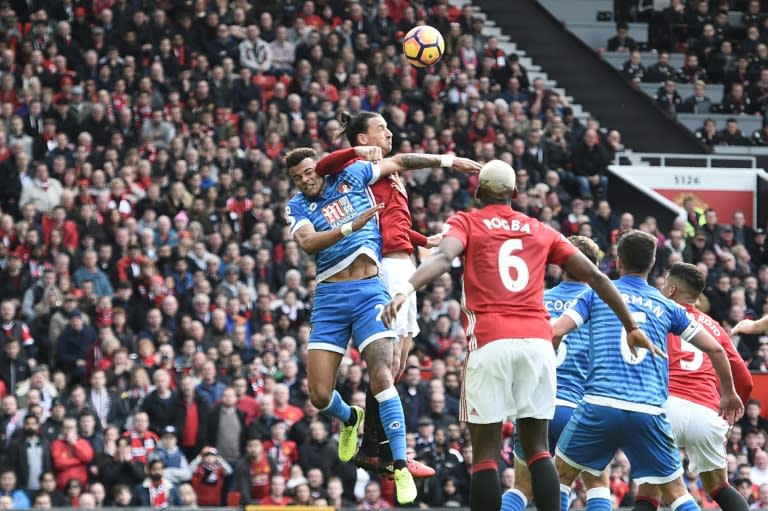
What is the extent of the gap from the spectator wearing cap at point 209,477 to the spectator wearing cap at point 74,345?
7.94 feet

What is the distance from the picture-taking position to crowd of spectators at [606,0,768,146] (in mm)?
30109

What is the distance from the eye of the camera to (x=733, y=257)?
24.8 m

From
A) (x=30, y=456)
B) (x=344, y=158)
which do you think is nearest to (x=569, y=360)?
(x=344, y=158)

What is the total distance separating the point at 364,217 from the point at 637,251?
2056 millimetres

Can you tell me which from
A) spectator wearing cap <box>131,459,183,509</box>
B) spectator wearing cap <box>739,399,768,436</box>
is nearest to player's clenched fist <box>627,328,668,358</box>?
spectator wearing cap <box>131,459,183,509</box>

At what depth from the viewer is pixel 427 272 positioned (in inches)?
382

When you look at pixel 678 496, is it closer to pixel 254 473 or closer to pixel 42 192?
pixel 254 473

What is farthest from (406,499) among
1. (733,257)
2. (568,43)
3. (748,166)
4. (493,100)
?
(568,43)

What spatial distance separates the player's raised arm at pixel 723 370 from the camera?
35.3 ft

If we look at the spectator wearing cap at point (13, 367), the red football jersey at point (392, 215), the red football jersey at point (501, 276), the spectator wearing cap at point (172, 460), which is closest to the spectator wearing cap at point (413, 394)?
the spectator wearing cap at point (172, 460)

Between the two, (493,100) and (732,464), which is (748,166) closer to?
(493,100)

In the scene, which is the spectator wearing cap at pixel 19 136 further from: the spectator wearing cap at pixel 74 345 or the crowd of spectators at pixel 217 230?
the spectator wearing cap at pixel 74 345

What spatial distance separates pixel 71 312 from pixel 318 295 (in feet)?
30.0

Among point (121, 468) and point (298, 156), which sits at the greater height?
point (298, 156)
